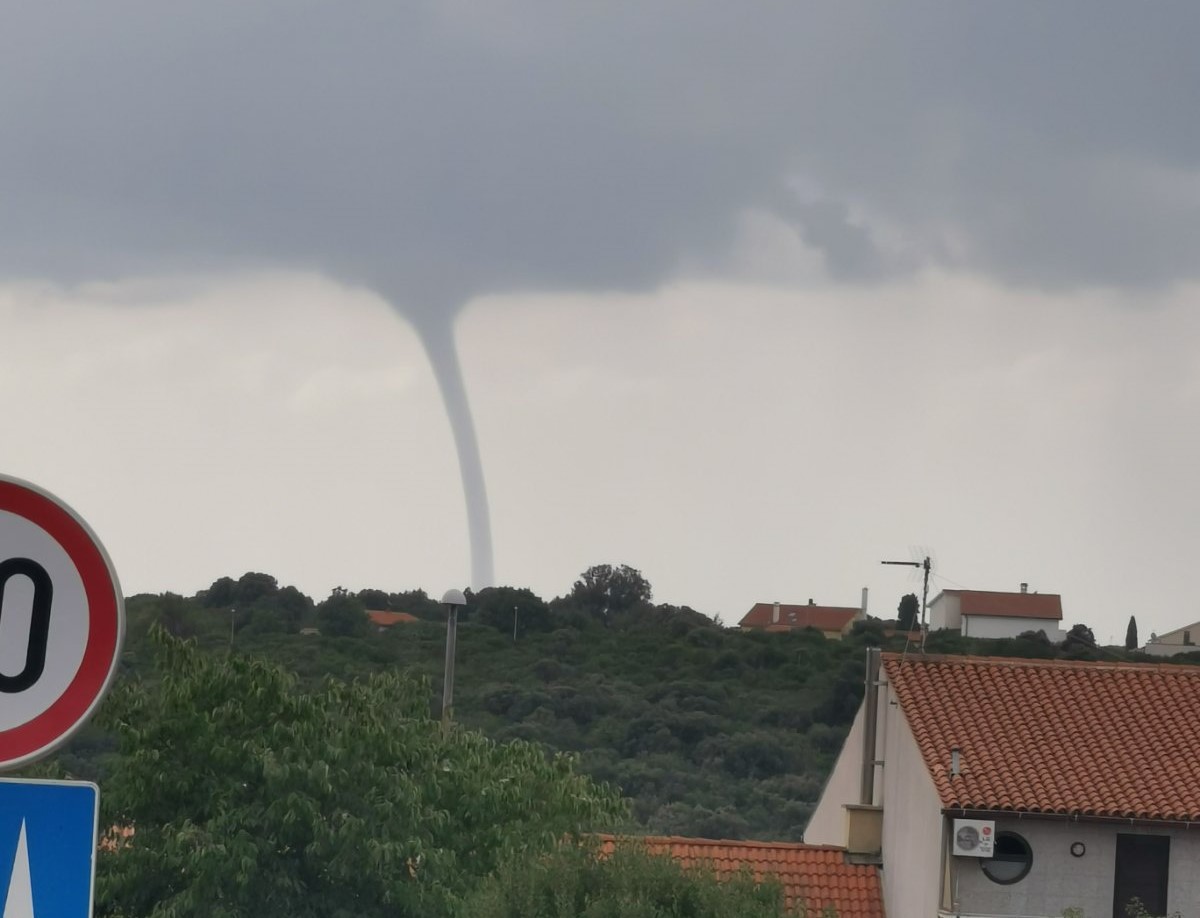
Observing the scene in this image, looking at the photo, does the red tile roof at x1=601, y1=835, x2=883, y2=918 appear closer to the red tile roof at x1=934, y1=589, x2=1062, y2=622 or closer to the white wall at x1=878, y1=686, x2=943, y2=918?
the white wall at x1=878, y1=686, x2=943, y2=918

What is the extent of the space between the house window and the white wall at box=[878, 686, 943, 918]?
852 mm

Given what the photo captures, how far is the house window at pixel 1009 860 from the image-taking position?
99.7 ft

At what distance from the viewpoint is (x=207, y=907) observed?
2342 centimetres

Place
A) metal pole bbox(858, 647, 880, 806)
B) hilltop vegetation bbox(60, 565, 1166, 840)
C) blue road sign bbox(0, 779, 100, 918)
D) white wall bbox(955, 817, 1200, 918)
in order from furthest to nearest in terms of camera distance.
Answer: hilltop vegetation bbox(60, 565, 1166, 840), metal pole bbox(858, 647, 880, 806), white wall bbox(955, 817, 1200, 918), blue road sign bbox(0, 779, 100, 918)

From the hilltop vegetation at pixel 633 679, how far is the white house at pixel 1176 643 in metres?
4.87

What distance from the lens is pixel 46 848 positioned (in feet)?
12.4

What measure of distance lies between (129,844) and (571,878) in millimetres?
5952

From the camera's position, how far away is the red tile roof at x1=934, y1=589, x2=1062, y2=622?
11694 cm

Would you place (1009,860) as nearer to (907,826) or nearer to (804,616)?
(907,826)

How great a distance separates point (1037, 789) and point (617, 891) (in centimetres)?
986

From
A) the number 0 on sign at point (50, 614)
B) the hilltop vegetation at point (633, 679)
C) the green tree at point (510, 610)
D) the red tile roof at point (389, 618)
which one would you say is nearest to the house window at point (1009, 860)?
the hilltop vegetation at point (633, 679)

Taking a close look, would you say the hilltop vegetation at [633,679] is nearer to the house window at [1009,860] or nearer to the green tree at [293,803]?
the green tree at [293,803]

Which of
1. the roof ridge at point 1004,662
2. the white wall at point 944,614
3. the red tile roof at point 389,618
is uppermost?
the white wall at point 944,614

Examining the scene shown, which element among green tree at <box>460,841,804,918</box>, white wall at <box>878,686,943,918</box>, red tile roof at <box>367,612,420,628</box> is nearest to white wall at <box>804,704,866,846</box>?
white wall at <box>878,686,943,918</box>
